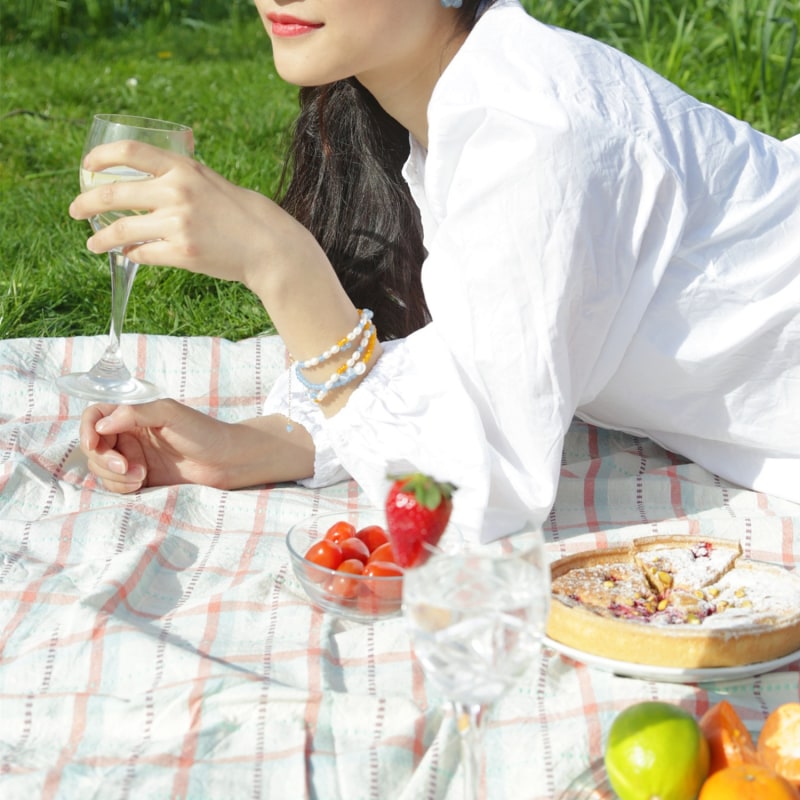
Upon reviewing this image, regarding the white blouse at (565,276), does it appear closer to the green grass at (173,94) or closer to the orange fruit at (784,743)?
the orange fruit at (784,743)

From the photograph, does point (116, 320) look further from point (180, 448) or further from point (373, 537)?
point (373, 537)

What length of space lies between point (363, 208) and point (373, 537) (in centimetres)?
144

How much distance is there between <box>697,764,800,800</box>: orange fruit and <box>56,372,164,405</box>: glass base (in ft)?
4.77

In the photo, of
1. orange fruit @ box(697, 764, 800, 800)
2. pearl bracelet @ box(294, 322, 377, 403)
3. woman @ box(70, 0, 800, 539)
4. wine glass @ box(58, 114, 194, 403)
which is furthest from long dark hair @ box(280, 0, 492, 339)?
orange fruit @ box(697, 764, 800, 800)

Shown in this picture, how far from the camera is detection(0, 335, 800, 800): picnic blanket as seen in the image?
2092 millimetres

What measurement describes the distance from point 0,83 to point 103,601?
17.7ft

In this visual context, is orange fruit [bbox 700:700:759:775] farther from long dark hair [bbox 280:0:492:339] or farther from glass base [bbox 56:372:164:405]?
long dark hair [bbox 280:0:492:339]

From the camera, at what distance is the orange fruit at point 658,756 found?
1.87 metres

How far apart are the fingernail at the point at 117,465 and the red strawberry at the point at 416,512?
1.38 meters

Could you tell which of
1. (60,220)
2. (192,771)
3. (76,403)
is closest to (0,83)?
(60,220)

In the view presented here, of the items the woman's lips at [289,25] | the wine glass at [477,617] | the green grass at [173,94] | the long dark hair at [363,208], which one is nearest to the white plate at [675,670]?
the wine glass at [477,617]

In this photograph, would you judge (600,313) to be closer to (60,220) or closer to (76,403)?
(76,403)

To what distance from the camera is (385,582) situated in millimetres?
2443

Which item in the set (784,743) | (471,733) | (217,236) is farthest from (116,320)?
(784,743)
